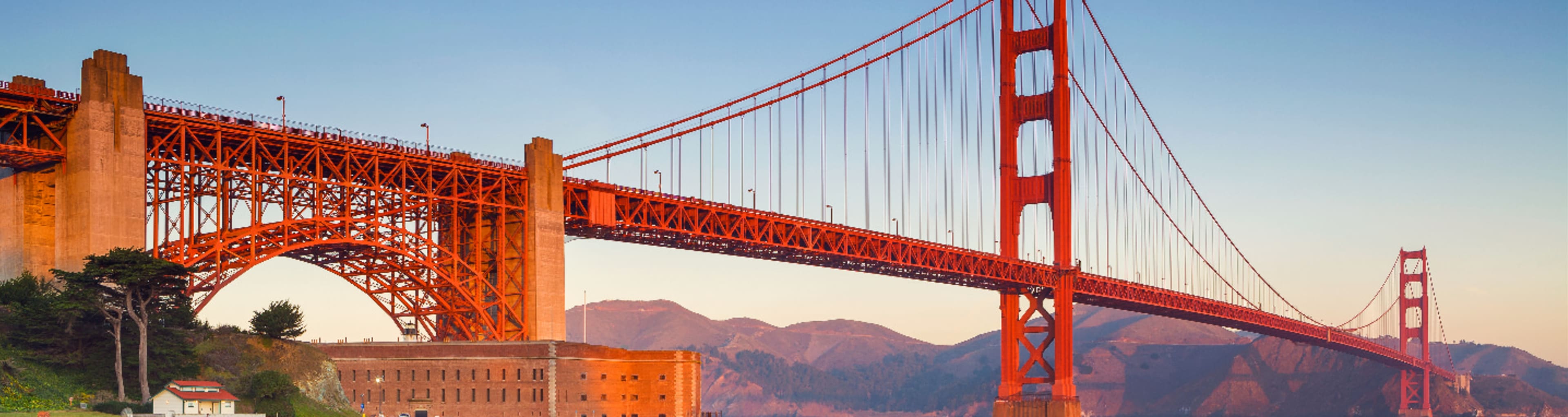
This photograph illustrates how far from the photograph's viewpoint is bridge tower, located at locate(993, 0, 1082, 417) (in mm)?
138625

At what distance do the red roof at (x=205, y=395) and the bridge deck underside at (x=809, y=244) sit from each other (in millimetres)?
33090

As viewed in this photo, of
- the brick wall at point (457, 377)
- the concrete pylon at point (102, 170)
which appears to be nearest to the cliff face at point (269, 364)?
the brick wall at point (457, 377)

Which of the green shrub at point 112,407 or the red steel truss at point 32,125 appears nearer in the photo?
the green shrub at point 112,407

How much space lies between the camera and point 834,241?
400 ft

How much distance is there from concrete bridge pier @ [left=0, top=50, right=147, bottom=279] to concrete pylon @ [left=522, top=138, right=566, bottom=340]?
2611cm

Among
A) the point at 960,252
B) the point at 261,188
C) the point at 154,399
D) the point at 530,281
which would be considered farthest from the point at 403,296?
the point at 960,252

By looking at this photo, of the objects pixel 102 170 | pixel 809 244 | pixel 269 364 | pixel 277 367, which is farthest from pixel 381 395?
pixel 809 244

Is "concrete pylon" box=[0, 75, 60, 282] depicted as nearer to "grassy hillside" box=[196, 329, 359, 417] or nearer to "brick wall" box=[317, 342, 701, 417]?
"grassy hillside" box=[196, 329, 359, 417]

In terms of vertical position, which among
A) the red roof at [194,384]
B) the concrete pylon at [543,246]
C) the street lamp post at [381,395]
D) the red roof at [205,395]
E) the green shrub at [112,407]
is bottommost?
the street lamp post at [381,395]

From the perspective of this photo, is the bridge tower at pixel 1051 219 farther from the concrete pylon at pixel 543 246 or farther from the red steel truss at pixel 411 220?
the concrete pylon at pixel 543 246

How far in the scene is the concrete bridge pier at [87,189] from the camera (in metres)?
76.9

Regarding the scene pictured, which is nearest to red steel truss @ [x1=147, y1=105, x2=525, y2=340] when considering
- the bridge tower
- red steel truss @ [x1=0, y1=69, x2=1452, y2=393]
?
red steel truss @ [x1=0, y1=69, x2=1452, y2=393]

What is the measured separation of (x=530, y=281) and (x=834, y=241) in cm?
2902

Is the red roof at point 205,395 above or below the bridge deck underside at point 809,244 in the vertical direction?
below
